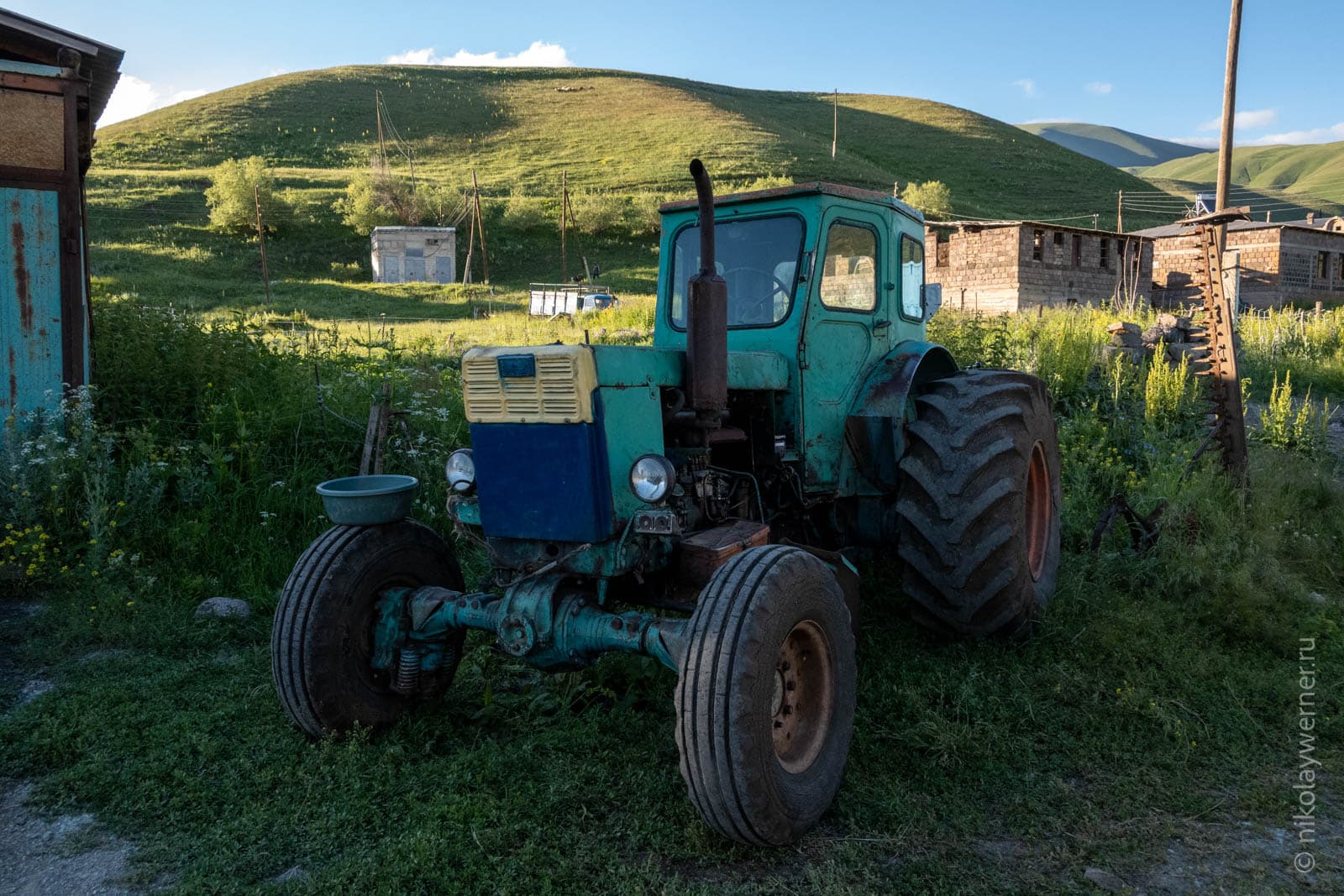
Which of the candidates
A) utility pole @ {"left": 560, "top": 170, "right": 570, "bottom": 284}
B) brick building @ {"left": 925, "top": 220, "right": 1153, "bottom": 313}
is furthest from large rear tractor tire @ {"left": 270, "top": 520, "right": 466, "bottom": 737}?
utility pole @ {"left": 560, "top": 170, "right": 570, "bottom": 284}

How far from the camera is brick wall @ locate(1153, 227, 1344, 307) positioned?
28969 millimetres

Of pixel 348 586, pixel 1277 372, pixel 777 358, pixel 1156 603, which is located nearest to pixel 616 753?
pixel 348 586

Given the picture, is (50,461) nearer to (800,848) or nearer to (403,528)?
(403,528)

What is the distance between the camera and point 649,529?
3.31 m

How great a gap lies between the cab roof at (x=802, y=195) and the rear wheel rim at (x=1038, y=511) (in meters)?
1.75

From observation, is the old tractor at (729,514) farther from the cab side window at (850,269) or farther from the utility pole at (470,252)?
the utility pole at (470,252)

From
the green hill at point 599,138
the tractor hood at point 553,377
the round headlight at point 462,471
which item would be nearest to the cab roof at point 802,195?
the tractor hood at point 553,377

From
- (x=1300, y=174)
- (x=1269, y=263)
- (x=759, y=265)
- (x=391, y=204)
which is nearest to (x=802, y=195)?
(x=759, y=265)

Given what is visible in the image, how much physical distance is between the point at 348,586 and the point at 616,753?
1267 millimetres

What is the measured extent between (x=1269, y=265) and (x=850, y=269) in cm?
3085

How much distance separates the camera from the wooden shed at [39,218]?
250 inches

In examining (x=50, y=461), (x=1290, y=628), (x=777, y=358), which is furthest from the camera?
(x=50, y=461)

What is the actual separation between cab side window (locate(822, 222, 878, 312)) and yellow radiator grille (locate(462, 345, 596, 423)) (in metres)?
1.60

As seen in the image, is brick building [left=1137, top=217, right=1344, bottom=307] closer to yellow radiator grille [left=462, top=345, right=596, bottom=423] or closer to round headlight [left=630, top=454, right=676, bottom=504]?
round headlight [left=630, top=454, right=676, bottom=504]
